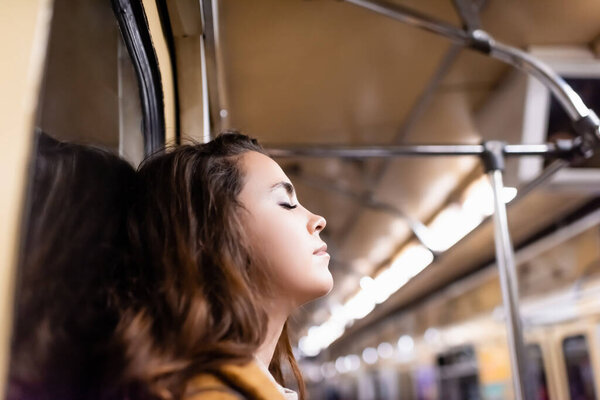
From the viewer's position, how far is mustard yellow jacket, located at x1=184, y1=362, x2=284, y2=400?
0.60 metres

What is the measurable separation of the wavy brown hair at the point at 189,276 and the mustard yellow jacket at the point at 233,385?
0.01 m

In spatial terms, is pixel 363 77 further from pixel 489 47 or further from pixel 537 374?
pixel 537 374

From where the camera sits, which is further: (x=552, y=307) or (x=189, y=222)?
(x=552, y=307)

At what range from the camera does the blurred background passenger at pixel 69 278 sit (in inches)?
18.2

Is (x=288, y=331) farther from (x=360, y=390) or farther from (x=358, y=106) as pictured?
(x=360, y=390)

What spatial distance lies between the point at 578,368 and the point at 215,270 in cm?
413

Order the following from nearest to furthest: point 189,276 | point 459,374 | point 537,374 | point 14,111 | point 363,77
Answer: point 14,111 < point 189,276 < point 363,77 < point 537,374 < point 459,374

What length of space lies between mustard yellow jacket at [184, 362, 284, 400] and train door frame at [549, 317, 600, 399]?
373 centimetres

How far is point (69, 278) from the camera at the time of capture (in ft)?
1.93

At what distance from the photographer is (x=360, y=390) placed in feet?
38.4

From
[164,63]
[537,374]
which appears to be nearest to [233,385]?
[164,63]

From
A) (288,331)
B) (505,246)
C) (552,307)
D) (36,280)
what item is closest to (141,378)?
(36,280)

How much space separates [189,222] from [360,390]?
38.4 feet

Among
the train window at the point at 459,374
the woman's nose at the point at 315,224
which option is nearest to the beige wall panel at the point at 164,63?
the woman's nose at the point at 315,224
